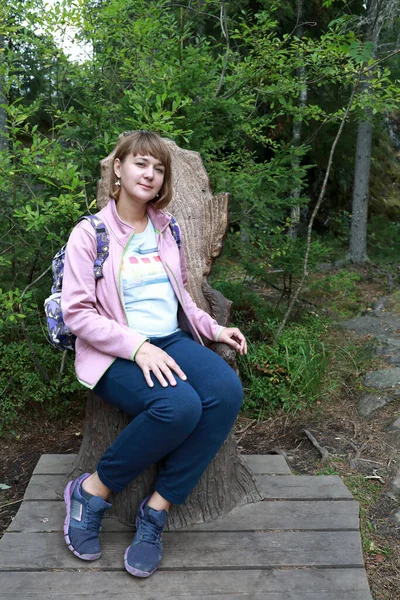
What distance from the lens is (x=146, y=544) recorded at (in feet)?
7.61

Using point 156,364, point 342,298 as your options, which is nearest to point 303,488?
point 156,364

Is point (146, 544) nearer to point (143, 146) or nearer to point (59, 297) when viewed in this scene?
point (59, 297)

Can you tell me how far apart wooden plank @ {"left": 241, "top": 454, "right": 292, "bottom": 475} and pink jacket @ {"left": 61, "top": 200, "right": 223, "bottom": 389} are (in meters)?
0.91

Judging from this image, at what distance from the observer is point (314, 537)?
2.53 metres

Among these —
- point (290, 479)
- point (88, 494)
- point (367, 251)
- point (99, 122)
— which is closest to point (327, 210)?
point (367, 251)

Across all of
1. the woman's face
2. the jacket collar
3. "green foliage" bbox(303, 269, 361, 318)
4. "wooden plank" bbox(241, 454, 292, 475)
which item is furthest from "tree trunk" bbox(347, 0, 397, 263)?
the woman's face

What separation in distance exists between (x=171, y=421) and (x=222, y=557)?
2.17 ft

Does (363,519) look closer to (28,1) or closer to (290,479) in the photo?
(290,479)

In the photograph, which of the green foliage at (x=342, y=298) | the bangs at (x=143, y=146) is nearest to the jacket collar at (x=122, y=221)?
the bangs at (x=143, y=146)

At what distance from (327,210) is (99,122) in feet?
24.6

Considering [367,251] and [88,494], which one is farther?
[367,251]

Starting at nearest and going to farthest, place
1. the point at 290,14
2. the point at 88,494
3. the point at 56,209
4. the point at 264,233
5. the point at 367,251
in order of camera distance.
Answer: the point at 88,494, the point at 56,209, the point at 264,233, the point at 290,14, the point at 367,251

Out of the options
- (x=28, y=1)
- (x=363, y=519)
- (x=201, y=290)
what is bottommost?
(x=363, y=519)

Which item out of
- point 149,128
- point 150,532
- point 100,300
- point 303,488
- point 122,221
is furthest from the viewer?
point 149,128
